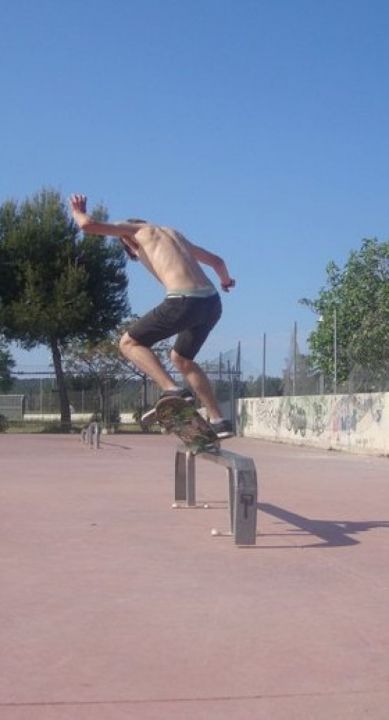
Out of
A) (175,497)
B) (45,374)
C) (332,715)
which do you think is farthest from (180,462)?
(45,374)

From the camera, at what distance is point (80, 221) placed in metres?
7.72

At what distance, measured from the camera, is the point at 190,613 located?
522 centimetres

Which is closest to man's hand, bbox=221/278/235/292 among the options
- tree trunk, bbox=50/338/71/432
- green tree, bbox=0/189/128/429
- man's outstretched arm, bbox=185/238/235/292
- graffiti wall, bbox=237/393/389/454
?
man's outstretched arm, bbox=185/238/235/292

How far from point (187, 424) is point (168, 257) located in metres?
1.32

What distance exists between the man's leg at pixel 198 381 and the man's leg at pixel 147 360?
0.17 metres

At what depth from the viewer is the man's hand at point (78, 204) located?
7.85 meters

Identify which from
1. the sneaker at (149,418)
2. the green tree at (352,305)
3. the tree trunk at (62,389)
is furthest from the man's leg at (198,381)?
the tree trunk at (62,389)

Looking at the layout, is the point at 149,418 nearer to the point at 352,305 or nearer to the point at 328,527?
the point at 328,527

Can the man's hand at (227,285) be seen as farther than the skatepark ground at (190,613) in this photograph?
Yes

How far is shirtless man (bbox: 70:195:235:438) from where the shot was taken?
24.3ft

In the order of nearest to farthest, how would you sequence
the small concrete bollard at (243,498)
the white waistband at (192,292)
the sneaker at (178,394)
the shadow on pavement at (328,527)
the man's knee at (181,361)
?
the small concrete bollard at (243,498)
the white waistband at (192,292)
the shadow on pavement at (328,527)
the sneaker at (178,394)
the man's knee at (181,361)

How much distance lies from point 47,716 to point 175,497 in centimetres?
638

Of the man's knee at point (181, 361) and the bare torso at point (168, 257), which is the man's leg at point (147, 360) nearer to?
the man's knee at point (181, 361)

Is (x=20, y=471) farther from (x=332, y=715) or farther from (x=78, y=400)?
(x=78, y=400)
